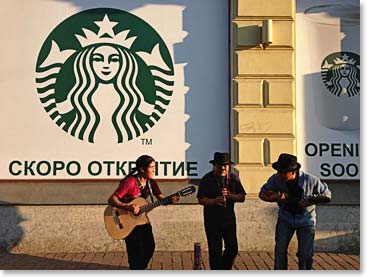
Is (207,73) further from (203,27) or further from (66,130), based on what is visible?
(66,130)

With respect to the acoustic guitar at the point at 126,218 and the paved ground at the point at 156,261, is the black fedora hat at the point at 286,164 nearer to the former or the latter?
the acoustic guitar at the point at 126,218

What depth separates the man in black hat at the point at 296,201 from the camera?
617cm

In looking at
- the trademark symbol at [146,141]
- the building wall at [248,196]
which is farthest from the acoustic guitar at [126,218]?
the trademark symbol at [146,141]

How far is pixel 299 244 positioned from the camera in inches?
247

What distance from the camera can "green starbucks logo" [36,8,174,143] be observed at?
350 inches

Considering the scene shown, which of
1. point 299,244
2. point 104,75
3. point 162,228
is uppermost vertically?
point 104,75

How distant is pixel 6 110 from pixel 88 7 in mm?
2122

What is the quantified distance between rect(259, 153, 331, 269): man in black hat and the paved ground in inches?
59.5

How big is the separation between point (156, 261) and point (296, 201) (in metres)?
2.77

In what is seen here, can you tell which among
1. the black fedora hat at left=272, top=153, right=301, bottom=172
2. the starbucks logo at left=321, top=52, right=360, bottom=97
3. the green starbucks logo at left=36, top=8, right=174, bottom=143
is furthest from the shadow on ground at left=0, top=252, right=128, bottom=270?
the starbucks logo at left=321, top=52, right=360, bottom=97

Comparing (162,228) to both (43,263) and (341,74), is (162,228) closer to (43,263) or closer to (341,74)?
(43,263)

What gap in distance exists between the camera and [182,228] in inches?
346

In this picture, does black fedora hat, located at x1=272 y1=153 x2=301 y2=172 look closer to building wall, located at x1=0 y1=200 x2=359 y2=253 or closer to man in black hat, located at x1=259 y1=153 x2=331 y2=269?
man in black hat, located at x1=259 y1=153 x2=331 y2=269

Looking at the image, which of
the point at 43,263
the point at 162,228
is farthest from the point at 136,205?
the point at 43,263
